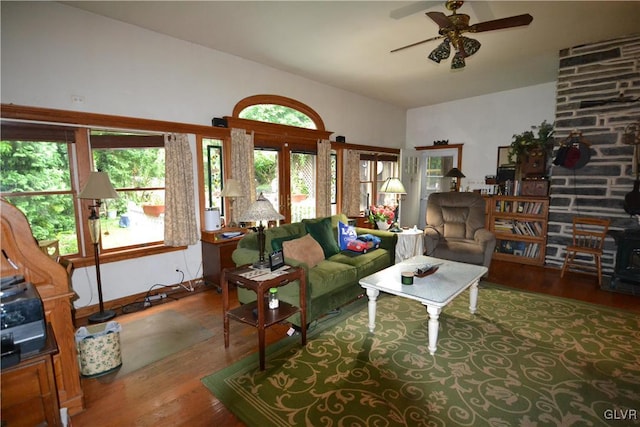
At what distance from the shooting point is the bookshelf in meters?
4.98

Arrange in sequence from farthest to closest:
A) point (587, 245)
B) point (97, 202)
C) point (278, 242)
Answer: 1. point (587, 245)
2. point (278, 242)
3. point (97, 202)

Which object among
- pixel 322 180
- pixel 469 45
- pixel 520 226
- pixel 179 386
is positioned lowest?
pixel 179 386

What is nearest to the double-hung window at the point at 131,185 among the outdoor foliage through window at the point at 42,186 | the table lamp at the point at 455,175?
the outdoor foliage through window at the point at 42,186

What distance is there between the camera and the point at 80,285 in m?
3.15

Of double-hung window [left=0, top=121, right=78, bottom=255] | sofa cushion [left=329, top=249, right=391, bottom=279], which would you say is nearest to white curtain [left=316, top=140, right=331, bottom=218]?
sofa cushion [left=329, top=249, right=391, bottom=279]

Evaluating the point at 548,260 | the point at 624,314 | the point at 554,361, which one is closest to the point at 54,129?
the point at 554,361

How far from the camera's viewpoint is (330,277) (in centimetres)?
298

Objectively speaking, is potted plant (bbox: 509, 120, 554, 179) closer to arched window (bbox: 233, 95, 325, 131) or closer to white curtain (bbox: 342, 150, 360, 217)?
white curtain (bbox: 342, 150, 360, 217)

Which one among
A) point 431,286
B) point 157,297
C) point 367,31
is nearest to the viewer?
point 431,286

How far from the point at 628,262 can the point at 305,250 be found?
4.04 m

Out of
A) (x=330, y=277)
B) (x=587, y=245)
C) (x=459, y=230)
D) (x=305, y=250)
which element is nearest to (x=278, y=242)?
(x=305, y=250)

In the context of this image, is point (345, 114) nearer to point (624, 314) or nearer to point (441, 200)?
point (441, 200)

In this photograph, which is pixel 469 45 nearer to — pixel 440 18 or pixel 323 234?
pixel 440 18

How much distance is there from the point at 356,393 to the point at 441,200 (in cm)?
358
